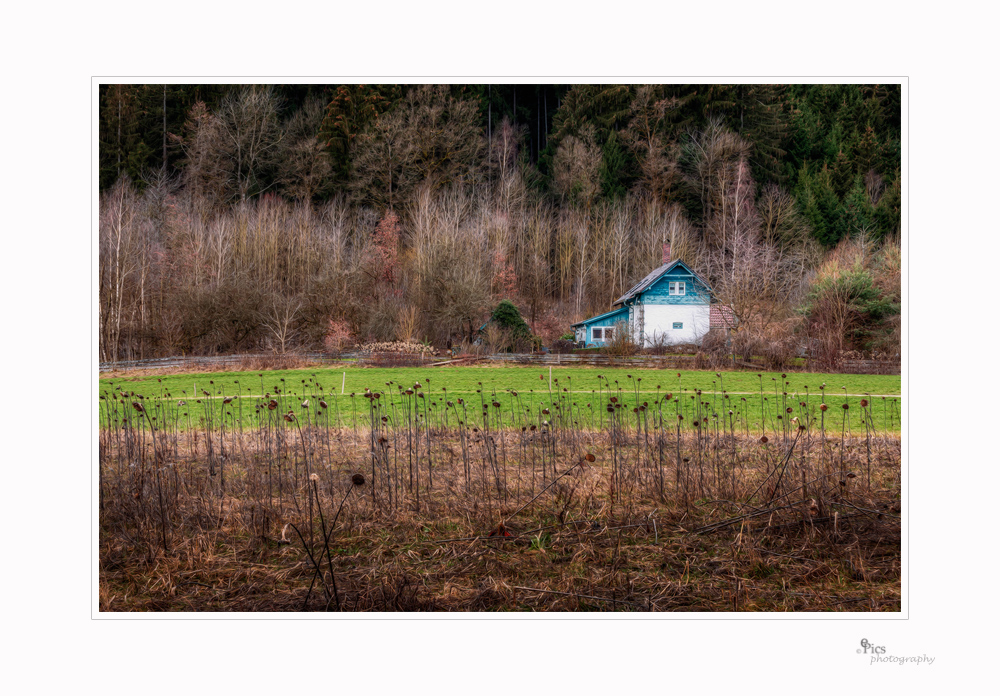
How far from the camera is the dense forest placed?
36.3 ft

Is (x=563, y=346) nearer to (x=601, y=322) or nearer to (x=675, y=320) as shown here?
(x=601, y=322)

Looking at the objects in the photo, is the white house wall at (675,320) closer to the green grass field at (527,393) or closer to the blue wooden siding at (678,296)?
the blue wooden siding at (678,296)

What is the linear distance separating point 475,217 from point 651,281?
5.57m

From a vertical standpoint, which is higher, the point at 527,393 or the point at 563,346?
the point at 563,346

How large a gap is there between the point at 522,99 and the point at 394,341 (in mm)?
6889

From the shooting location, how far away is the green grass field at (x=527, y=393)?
648 centimetres

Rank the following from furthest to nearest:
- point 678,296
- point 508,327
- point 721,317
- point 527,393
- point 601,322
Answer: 1. point 678,296
2. point 601,322
3. point 721,317
4. point 508,327
5. point 527,393

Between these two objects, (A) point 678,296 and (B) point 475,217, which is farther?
(A) point 678,296

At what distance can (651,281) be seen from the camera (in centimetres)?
1688

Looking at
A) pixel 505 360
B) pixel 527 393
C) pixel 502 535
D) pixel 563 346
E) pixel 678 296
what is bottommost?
pixel 502 535

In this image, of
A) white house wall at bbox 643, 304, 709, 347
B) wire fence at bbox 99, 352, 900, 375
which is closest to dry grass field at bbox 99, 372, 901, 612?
wire fence at bbox 99, 352, 900, 375

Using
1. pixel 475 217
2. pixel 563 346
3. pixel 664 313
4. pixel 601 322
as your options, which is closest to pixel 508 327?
pixel 563 346

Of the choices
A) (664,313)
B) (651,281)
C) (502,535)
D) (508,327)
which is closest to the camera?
(502,535)
